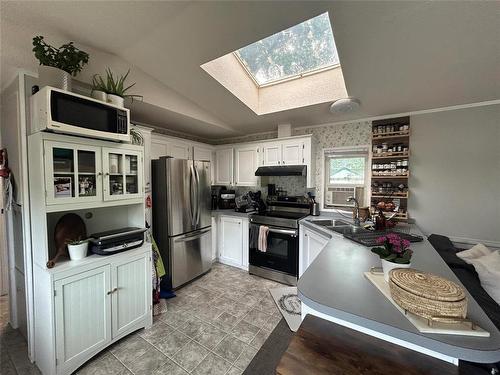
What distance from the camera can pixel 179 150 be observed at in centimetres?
313

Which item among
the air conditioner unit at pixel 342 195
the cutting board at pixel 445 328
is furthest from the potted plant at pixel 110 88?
the air conditioner unit at pixel 342 195

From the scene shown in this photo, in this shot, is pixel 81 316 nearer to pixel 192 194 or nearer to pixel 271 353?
pixel 271 353

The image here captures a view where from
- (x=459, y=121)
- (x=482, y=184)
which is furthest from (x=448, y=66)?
(x=482, y=184)

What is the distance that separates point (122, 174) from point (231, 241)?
6.79ft

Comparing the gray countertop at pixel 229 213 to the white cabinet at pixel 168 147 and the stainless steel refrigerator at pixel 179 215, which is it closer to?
the stainless steel refrigerator at pixel 179 215

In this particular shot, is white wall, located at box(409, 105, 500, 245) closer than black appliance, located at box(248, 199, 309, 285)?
Yes

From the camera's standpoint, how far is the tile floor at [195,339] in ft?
5.13

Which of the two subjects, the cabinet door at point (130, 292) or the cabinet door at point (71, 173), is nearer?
the cabinet door at point (71, 173)

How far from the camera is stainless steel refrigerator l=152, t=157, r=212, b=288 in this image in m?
2.60

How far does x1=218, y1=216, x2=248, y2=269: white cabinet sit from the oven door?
7.2 inches

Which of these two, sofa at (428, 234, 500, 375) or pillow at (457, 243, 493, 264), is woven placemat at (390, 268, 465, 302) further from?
pillow at (457, 243, 493, 264)

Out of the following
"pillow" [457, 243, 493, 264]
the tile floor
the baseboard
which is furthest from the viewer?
the baseboard

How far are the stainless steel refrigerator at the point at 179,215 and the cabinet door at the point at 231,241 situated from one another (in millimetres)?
498

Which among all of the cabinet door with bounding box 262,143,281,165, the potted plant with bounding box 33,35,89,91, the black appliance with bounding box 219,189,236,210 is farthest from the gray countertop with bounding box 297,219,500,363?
the black appliance with bounding box 219,189,236,210
